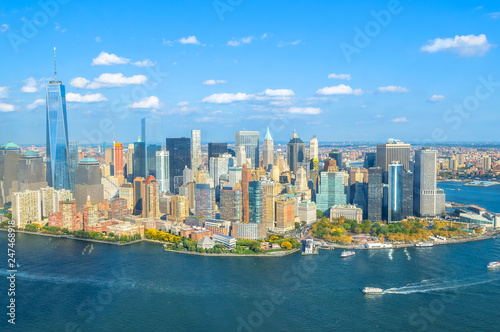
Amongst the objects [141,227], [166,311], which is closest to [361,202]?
[141,227]

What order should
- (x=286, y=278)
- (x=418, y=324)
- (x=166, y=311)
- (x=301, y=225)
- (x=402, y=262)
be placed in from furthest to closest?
1. (x=301, y=225)
2. (x=402, y=262)
3. (x=286, y=278)
4. (x=166, y=311)
5. (x=418, y=324)

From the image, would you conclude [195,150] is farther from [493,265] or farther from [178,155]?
[493,265]

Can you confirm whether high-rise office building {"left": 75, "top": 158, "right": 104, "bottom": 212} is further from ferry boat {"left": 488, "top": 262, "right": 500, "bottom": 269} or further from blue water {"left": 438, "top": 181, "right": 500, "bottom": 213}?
blue water {"left": 438, "top": 181, "right": 500, "bottom": 213}

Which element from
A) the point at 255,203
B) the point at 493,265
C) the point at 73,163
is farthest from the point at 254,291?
the point at 73,163

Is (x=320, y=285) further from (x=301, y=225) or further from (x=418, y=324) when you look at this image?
(x=301, y=225)

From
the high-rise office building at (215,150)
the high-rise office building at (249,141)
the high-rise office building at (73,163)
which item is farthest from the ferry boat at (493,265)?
the high-rise office building at (249,141)
